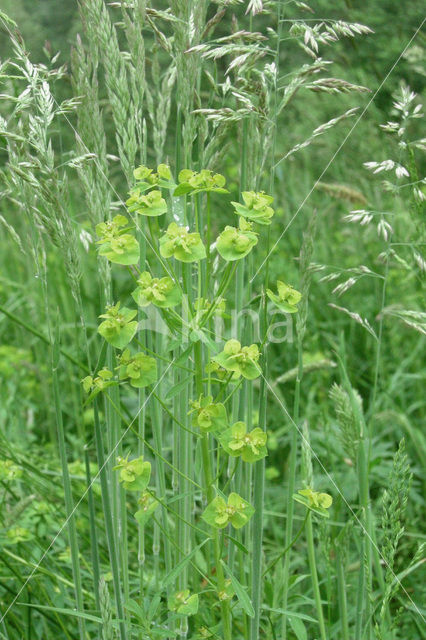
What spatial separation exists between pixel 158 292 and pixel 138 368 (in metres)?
0.13

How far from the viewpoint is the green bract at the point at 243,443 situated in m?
1.04

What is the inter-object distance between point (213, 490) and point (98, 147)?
57 cm

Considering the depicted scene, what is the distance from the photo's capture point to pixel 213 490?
119cm

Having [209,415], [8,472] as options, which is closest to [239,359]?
[209,415]

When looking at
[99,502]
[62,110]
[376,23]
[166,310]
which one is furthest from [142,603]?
[376,23]

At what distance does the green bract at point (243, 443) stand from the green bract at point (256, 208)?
0.29 meters

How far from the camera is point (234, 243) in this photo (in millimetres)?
1029

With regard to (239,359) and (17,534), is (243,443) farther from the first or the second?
(17,534)

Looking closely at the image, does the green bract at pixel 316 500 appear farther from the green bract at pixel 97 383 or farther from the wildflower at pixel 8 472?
the wildflower at pixel 8 472

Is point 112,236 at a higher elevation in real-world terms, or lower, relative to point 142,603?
higher

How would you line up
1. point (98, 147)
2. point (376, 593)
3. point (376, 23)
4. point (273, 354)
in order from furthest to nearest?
point (376, 23) < point (273, 354) < point (376, 593) < point (98, 147)

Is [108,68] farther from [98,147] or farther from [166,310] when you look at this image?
[166,310]

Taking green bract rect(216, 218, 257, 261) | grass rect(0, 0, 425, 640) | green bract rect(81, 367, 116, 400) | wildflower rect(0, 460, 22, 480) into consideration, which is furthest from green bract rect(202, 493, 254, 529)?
wildflower rect(0, 460, 22, 480)

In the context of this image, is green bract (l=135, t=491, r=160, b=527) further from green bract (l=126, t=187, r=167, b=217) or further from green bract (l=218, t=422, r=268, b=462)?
green bract (l=126, t=187, r=167, b=217)
